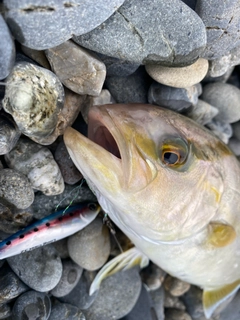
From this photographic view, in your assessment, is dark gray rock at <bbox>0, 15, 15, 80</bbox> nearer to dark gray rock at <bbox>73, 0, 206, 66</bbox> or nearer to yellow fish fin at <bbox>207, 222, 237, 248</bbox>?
dark gray rock at <bbox>73, 0, 206, 66</bbox>

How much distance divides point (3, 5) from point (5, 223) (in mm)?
1209

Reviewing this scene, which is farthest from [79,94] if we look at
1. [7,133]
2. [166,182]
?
[166,182]

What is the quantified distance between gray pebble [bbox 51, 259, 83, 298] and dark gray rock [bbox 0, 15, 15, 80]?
1404mm

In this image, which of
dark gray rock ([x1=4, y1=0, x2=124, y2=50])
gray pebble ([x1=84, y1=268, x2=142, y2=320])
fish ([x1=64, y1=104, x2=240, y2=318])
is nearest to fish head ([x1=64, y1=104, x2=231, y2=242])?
fish ([x1=64, y1=104, x2=240, y2=318])

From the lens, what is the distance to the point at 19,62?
168 centimetres

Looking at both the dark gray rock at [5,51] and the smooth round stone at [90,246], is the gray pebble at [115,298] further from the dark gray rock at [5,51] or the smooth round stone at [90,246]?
the dark gray rock at [5,51]

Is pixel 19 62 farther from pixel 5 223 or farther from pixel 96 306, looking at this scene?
pixel 96 306

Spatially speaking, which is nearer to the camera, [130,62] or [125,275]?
[130,62]

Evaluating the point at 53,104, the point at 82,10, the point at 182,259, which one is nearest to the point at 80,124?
the point at 53,104

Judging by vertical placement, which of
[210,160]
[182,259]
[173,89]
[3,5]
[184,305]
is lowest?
[184,305]

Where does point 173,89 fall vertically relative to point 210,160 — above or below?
above

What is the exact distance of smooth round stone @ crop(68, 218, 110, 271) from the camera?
239 cm

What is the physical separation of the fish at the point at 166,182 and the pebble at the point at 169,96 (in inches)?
8.1

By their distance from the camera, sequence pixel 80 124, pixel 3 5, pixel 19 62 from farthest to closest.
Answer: pixel 80 124 < pixel 19 62 < pixel 3 5
